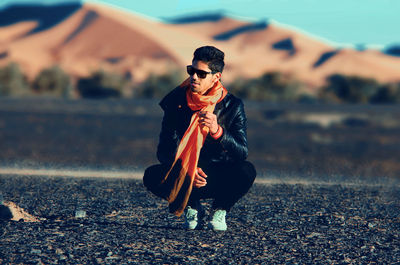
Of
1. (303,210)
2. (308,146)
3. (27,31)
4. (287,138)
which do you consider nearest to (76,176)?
(303,210)

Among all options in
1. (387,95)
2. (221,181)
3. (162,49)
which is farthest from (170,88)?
(162,49)

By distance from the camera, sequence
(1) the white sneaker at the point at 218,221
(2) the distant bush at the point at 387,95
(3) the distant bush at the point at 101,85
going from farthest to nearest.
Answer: (2) the distant bush at the point at 387,95 < (3) the distant bush at the point at 101,85 < (1) the white sneaker at the point at 218,221

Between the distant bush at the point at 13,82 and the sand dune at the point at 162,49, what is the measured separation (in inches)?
605

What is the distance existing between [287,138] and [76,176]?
7.51 metres

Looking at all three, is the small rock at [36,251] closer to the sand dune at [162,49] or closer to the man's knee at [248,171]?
the man's knee at [248,171]

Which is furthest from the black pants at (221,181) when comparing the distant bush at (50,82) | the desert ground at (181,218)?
the distant bush at (50,82)

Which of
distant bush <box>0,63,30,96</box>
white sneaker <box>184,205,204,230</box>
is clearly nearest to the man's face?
white sneaker <box>184,205,204,230</box>

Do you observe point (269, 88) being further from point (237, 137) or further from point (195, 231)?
point (237, 137)

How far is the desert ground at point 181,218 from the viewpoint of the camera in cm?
400

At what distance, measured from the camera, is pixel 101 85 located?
105 ft

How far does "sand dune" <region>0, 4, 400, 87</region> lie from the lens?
56.6 meters

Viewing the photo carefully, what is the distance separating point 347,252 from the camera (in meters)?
4.13

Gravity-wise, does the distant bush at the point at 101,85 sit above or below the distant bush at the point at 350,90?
below

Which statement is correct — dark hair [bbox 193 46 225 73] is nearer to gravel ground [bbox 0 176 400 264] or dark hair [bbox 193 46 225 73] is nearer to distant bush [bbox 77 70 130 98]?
gravel ground [bbox 0 176 400 264]
